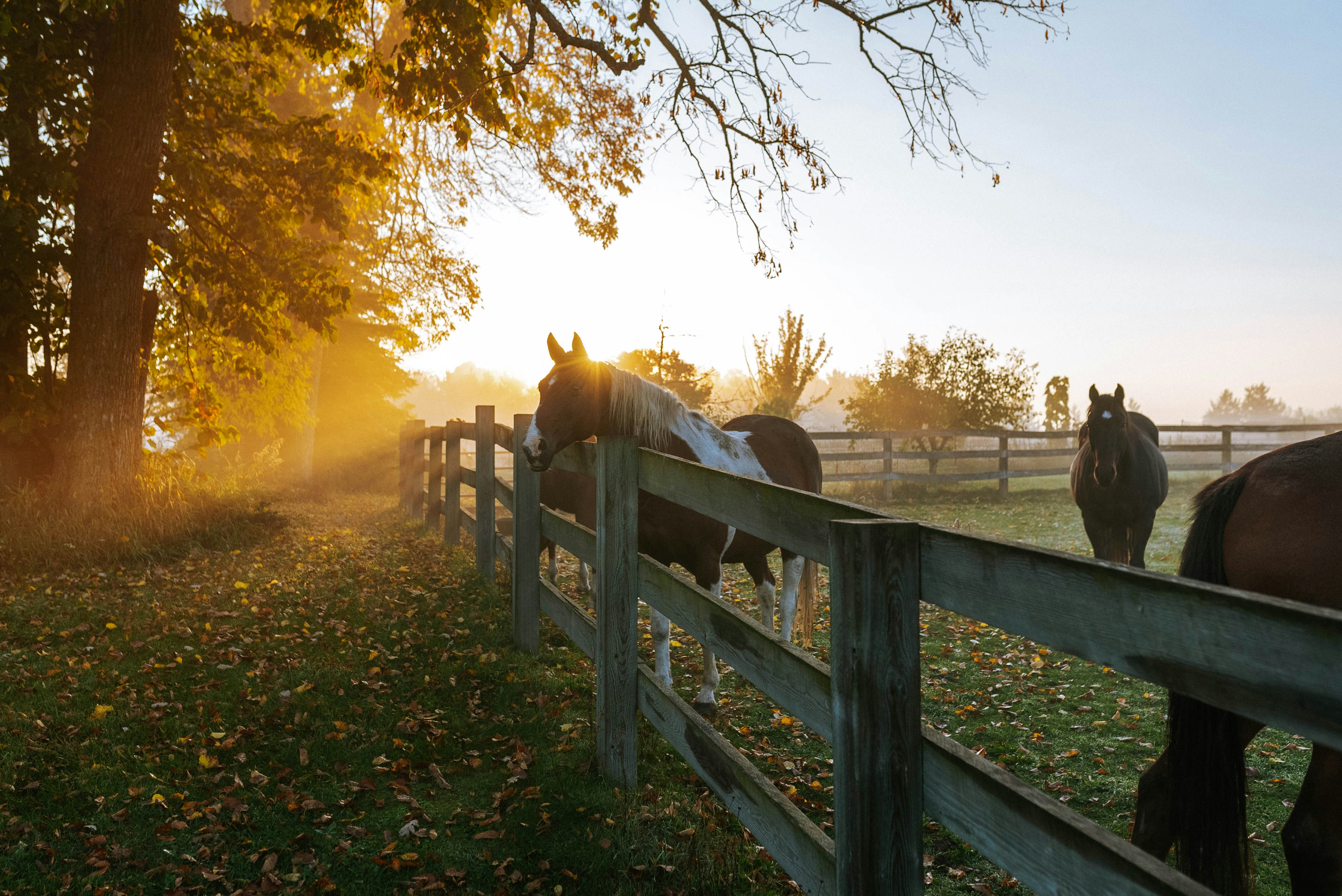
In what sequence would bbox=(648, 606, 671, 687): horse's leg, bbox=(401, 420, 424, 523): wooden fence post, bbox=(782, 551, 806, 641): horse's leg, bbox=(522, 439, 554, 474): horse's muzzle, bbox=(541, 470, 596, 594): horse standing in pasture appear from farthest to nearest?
bbox=(401, 420, 424, 523): wooden fence post, bbox=(541, 470, 596, 594): horse standing in pasture, bbox=(782, 551, 806, 641): horse's leg, bbox=(522, 439, 554, 474): horse's muzzle, bbox=(648, 606, 671, 687): horse's leg

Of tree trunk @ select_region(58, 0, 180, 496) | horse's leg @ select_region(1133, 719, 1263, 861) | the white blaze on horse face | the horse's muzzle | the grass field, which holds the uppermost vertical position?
tree trunk @ select_region(58, 0, 180, 496)

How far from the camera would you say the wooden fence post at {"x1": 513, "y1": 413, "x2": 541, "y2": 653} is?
546cm

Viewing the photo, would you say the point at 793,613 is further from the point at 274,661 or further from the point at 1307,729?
the point at 1307,729

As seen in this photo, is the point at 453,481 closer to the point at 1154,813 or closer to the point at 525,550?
the point at 525,550

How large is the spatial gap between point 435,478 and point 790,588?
749 cm

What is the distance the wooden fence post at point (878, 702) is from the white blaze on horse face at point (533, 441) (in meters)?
3.10

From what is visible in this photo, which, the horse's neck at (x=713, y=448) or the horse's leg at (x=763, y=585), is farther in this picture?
the horse's leg at (x=763, y=585)

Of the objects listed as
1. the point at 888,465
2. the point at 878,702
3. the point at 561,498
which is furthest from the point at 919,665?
the point at 888,465

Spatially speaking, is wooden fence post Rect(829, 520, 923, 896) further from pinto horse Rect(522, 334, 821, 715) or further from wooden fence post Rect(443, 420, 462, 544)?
wooden fence post Rect(443, 420, 462, 544)

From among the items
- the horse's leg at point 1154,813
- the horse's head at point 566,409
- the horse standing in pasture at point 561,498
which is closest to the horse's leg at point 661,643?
the horse's head at point 566,409

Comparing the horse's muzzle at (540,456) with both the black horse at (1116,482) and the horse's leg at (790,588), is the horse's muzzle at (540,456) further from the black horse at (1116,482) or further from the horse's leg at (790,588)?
the black horse at (1116,482)

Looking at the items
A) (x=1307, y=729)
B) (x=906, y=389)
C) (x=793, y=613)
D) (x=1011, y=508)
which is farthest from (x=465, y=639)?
(x=906, y=389)

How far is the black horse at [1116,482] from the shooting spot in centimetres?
795

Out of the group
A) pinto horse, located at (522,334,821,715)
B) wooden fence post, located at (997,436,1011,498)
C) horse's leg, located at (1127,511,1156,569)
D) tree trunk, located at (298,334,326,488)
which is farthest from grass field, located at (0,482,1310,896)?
tree trunk, located at (298,334,326,488)
